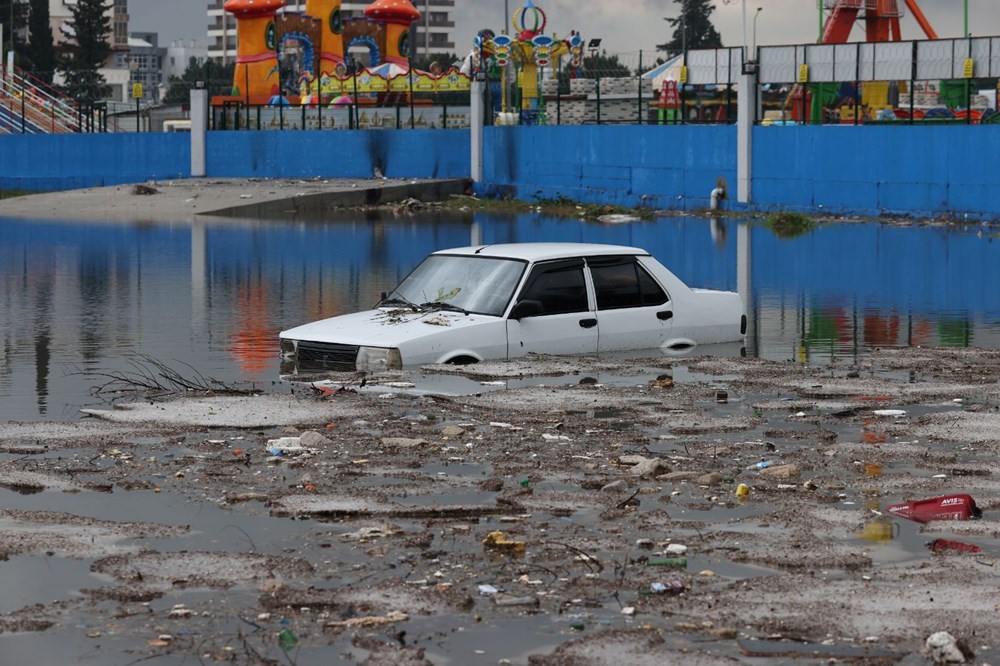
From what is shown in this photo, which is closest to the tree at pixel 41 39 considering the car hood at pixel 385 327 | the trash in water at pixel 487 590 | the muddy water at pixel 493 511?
the muddy water at pixel 493 511

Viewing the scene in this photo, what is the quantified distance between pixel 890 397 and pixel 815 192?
3004 cm

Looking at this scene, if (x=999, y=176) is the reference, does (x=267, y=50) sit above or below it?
above

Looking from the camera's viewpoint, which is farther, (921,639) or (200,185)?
(200,185)

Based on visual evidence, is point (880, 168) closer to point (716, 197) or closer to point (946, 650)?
point (716, 197)

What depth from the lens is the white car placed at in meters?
14.1

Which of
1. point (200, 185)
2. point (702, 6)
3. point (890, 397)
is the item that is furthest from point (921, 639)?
point (702, 6)

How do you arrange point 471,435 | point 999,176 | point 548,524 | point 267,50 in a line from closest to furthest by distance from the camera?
point 548,524, point 471,435, point 999,176, point 267,50

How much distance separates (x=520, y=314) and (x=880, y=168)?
2850 centimetres

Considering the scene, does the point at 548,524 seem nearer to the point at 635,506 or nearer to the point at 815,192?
the point at 635,506

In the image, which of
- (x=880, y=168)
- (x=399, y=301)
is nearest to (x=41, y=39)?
(x=880, y=168)

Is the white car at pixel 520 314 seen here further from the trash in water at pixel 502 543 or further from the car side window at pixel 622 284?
the trash in water at pixel 502 543

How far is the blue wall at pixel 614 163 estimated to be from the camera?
151 feet

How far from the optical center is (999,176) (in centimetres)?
3834

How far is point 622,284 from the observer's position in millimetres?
15211
